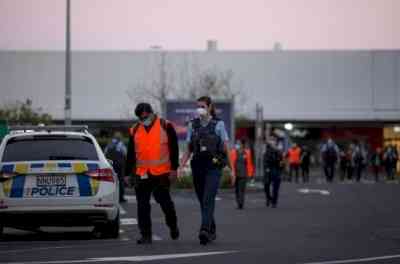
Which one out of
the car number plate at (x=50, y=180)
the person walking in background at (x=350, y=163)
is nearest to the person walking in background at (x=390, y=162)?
the person walking in background at (x=350, y=163)

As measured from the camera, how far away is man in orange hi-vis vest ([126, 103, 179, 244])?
1580cm

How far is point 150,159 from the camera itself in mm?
15805

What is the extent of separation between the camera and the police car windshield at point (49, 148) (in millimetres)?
17047

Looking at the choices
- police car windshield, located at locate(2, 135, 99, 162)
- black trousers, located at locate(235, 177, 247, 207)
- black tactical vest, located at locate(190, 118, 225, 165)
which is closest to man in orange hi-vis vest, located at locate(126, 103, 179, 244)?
black tactical vest, located at locate(190, 118, 225, 165)

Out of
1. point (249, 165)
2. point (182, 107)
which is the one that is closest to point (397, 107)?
point (182, 107)

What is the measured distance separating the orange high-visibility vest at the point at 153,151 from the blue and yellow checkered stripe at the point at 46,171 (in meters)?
1.25

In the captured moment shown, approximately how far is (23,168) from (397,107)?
187 feet

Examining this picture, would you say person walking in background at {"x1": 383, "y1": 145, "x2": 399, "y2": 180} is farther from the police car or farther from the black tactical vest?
the black tactical vest

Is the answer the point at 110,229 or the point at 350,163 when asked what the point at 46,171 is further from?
the point at 350,163

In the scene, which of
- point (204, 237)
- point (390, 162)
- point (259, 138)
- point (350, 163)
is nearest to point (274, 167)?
point (204, 237)

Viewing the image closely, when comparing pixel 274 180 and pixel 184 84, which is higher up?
pixel 184 84

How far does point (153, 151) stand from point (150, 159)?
103mm

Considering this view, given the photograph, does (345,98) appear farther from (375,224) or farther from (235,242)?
(235,242)

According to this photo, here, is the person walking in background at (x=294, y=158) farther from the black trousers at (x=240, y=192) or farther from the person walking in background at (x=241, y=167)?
the black trousers at (x=240, y=192)
